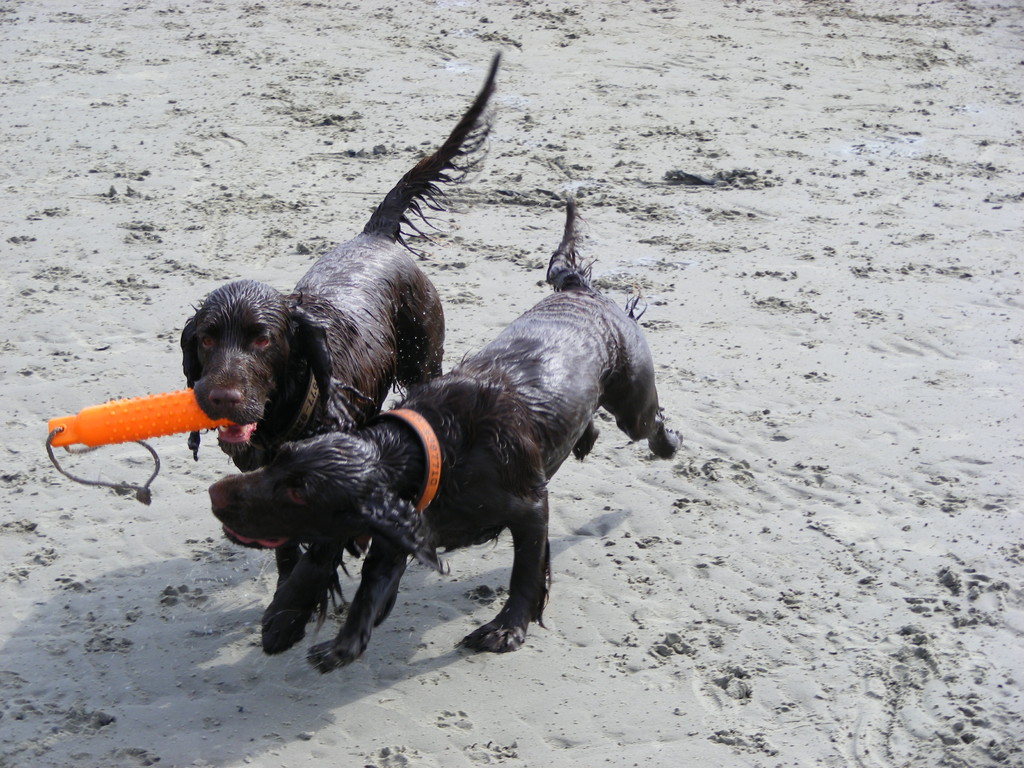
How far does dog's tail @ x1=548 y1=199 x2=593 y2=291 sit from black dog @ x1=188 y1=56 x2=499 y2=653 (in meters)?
0.79

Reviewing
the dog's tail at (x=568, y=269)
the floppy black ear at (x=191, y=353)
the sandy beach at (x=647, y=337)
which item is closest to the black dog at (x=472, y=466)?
the dog's tail at (x=568, y=269)

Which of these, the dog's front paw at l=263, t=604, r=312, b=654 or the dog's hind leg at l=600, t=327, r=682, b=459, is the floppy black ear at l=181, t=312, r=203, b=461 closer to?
the dog's front paw at l=263, t=604, r=312, b=654

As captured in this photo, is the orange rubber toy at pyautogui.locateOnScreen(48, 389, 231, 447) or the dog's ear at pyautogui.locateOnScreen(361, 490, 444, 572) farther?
the orange rubber toy at pyautogui.locateOnScreen(48, 389, 231, 447)

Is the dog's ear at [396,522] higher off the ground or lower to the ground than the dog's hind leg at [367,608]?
higher

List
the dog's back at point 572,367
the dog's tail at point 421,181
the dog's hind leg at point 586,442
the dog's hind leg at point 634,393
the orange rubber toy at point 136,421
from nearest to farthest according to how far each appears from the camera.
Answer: the orange rubber toy at point 136,421 → the dog's back at point 572,367 → the dog's hind leg at point 634,393 → the dog's hind leg at point 586,442 → the dog's tail at point 421,181

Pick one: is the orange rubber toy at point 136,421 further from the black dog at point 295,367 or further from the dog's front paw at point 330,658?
the dog's front paw at point 330,658

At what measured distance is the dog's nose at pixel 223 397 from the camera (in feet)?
13.7

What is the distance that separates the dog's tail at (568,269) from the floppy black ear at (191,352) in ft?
6.32

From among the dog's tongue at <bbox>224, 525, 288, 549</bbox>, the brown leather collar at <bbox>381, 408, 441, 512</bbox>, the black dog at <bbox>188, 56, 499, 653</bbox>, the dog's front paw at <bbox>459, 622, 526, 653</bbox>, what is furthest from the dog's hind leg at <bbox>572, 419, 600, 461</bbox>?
the dog's tongue at <bbox>224, 525, 288, 549</bbox>

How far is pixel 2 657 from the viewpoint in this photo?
181 inches

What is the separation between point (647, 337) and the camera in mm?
7227

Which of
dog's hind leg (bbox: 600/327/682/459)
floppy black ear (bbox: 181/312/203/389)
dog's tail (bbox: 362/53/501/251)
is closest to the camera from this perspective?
floppy black ear (bbox: 181/312/203/389)

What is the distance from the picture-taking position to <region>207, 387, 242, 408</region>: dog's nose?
4.18 metres

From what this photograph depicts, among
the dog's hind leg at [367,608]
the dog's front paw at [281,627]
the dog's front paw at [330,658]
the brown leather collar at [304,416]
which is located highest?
the brown leather collar at [304,416]
